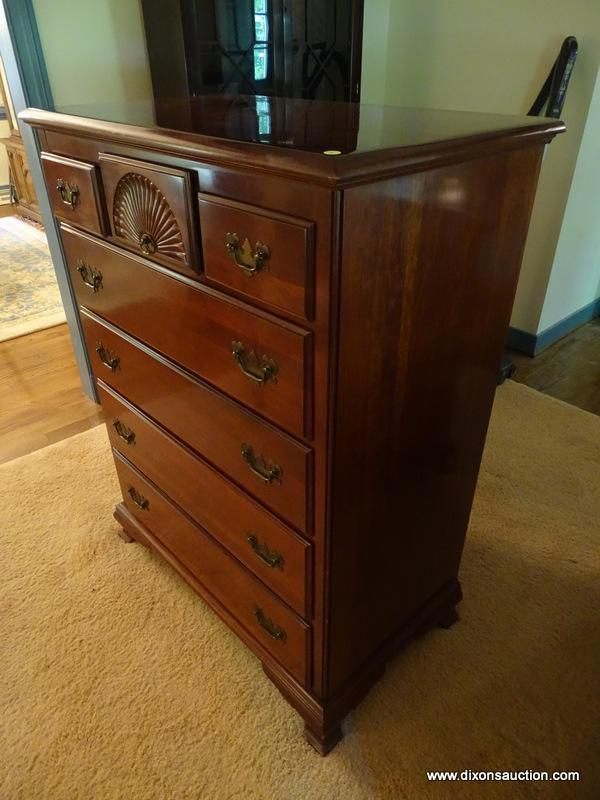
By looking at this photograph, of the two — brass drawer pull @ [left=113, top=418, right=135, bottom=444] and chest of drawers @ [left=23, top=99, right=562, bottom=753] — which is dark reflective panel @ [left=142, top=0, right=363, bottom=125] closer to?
chest of drawers @ [left=23, top=99, right=562, bottom=753]

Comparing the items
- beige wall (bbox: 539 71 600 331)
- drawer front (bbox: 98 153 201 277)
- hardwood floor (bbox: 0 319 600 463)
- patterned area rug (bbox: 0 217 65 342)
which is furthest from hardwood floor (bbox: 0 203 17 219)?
drawer front (bbox: 98 153 201 277)

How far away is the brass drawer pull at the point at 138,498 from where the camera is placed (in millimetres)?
1471

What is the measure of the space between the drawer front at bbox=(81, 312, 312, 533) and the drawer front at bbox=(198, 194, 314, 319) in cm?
22

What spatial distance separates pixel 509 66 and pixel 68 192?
194 centimetres

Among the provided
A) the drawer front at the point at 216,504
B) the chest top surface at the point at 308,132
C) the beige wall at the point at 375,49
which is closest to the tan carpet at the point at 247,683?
the drawer front at the point at 216,504

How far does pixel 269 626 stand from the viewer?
3.79 feet

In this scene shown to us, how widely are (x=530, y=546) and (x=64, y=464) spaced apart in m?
1.52

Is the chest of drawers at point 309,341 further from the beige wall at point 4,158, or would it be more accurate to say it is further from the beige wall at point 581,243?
the beige wall at point 4,158

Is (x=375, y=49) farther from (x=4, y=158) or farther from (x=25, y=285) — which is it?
(x=4, y=158)

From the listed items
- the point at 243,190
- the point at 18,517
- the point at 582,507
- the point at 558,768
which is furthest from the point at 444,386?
the point at 18,517

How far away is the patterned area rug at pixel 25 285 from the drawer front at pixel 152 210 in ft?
6.86

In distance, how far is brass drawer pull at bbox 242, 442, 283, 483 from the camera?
92 cm

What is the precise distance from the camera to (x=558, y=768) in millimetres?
1103

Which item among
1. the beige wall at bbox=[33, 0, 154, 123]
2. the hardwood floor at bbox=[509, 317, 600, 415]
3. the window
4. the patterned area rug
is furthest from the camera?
the patterned area rug
